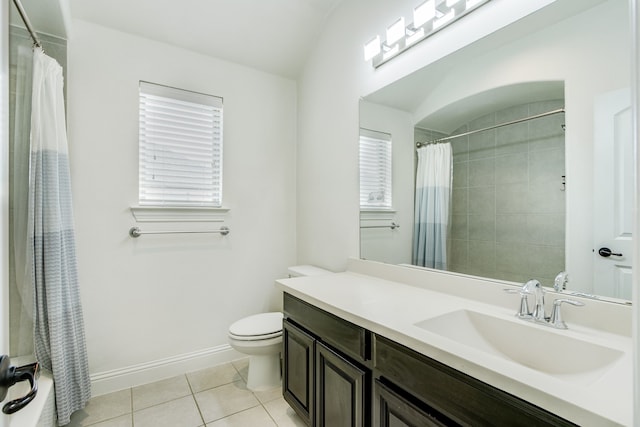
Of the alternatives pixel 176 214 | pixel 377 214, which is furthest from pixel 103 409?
pixel 377 214

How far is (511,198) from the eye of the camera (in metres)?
1.30

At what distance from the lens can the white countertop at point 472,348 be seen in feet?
2.15

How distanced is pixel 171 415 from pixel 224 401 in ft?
1.01

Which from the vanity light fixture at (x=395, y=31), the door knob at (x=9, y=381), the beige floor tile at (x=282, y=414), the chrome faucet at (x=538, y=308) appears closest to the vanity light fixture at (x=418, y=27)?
the vanity light fixture at (x=395, y=31)

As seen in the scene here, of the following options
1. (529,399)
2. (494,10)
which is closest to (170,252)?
(529,399)

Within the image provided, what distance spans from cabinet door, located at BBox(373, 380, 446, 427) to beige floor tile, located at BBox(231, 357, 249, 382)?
4.66 feet

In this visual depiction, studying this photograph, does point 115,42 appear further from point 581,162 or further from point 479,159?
point 581,162

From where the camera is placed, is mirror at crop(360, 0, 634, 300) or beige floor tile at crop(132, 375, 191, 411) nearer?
mirror at crop(360, 0, 634, 300)

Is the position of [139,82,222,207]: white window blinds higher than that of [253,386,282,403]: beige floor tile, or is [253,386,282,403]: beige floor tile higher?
[139,82,222,207]: white window blinds

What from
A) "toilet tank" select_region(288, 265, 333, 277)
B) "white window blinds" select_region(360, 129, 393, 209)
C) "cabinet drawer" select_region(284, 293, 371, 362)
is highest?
"white window blinds" select_region(360, 129, 393, 209)

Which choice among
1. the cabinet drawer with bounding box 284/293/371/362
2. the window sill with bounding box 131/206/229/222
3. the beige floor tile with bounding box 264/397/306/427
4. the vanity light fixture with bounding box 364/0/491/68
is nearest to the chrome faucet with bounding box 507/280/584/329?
the cabinet drawer with bounding box 284/293/371/362

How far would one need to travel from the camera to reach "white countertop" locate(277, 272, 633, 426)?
65 centimetres

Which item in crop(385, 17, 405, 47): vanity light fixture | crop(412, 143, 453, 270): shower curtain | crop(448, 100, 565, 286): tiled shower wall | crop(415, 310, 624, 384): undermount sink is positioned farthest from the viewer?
crop(385, 17, 405, 47): vanity light fixture

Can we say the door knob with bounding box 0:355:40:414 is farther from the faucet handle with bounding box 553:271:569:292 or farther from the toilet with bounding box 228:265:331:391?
the faucet handle with bounding box 553:271:569:292
